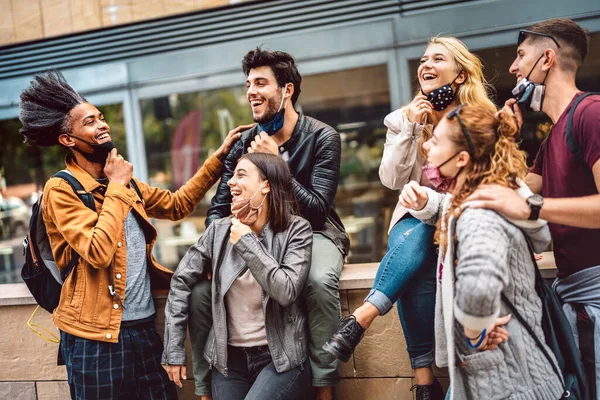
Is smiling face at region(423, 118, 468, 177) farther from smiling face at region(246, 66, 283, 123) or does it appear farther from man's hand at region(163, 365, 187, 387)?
man's hand at region(163, 365, 187, 387)

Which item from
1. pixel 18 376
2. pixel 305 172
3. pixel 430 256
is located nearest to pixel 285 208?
pixel 305 172

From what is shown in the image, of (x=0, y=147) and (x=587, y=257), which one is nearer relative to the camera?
(x=587, y=257)

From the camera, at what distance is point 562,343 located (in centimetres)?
278

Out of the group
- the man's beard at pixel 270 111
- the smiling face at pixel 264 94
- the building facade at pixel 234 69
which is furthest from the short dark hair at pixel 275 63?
the building facade at pixel 234 69

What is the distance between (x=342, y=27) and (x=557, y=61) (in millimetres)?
4654

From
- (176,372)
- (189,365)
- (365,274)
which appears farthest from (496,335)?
(189,365)

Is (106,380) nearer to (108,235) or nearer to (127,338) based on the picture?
(127,338)

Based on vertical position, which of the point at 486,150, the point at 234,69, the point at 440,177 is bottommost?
the point at 440,177

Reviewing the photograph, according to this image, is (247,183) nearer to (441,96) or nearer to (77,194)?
(77,194)

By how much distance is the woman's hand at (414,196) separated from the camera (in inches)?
125

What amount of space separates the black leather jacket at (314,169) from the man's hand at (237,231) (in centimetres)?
67

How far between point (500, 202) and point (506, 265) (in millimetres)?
255

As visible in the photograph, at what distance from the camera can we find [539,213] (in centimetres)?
262

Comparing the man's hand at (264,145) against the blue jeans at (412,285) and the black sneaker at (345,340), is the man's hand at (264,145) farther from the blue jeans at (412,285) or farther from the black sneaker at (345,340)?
the black sneaker at (345,340)
